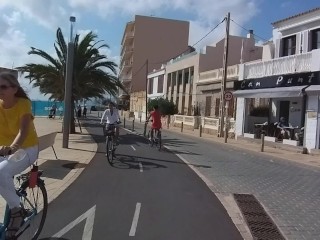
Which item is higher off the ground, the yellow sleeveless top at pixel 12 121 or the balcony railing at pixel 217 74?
the balcony railing at pixel 217 74

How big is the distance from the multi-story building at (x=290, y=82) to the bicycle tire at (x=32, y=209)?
19173 millimetres

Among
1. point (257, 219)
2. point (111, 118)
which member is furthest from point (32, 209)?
point (111, 118)

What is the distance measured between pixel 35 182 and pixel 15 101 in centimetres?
93

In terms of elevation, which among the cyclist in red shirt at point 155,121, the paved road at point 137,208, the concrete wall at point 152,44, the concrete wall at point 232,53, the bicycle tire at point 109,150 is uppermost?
the concrete wall at point 152,44

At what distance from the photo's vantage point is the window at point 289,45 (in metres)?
29.4

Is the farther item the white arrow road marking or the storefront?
the storefront

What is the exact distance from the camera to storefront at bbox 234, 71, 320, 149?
77.6ft

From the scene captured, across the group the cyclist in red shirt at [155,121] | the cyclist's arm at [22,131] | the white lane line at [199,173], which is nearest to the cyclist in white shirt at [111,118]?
the white lane line at [199,173]

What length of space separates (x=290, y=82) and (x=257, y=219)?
61.6ft

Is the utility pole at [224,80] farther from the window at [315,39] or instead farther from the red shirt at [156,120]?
the red shirt at [156,120]

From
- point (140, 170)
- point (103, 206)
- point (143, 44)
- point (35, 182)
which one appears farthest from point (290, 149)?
point (143, 44)

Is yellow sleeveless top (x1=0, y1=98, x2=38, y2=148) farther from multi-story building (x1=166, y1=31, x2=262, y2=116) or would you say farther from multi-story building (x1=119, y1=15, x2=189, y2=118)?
multi-story building (x1=119, y1=15, x2=189, y2=118)

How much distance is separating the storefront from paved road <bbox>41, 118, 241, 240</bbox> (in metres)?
12.2

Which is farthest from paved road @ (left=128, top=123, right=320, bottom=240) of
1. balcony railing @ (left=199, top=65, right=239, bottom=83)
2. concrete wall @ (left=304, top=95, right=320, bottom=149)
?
balcony railing @ (left=199, top=65, right=239, bottom=83)
